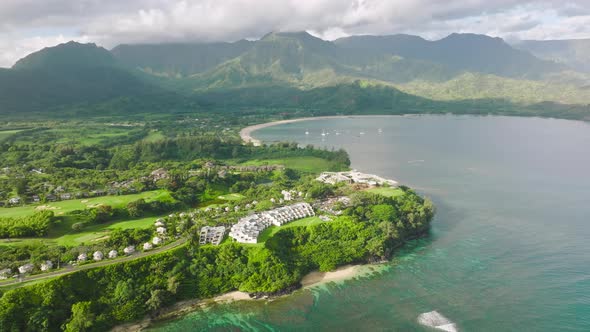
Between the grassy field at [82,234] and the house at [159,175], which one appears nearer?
the grassy field at [82,234]

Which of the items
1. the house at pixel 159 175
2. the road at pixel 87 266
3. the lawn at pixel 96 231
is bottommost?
the road at pixel 87 266

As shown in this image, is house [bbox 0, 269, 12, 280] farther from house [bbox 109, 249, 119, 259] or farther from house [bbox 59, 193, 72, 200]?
house [bbox 59, 193, 72, 200]

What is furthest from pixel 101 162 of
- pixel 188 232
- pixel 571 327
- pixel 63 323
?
pixel 571 327

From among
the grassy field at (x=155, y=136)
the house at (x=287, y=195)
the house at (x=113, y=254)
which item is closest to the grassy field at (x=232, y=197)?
the house at (x=287, y=195)

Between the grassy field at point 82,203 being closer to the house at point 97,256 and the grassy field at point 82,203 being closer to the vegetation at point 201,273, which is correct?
the house at point 97,256

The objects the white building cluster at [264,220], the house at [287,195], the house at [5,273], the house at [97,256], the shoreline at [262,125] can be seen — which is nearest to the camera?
the house at [5,273]

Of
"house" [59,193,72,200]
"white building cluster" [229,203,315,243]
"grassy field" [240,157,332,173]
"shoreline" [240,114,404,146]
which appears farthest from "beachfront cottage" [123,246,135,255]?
"shoreline" [240,114,404,146]

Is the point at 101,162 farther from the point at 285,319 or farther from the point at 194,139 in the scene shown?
the point at 285,319
